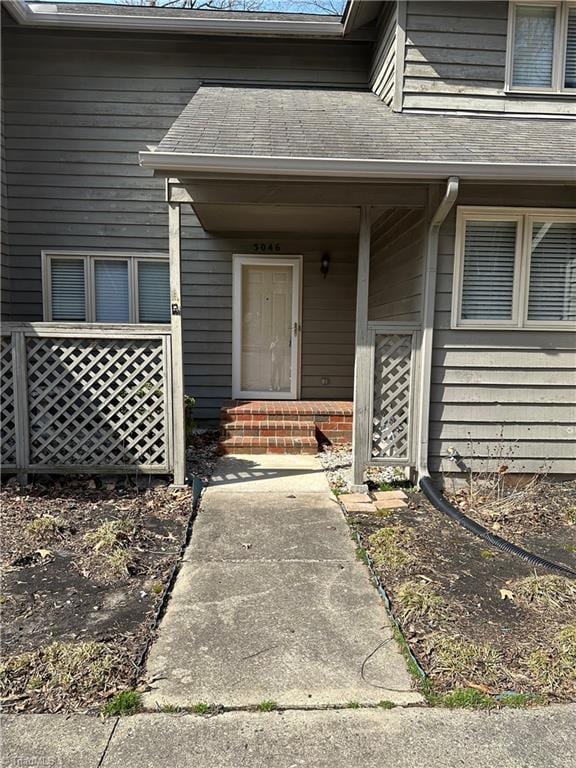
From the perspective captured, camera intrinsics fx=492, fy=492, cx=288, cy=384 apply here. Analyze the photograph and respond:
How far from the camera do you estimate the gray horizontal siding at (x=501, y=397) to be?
456cm

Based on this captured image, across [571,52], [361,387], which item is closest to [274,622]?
[361,387]

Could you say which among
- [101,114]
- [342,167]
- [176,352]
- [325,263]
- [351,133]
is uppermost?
[101,114]

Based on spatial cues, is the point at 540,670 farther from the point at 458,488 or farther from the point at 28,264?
the point at 28,264

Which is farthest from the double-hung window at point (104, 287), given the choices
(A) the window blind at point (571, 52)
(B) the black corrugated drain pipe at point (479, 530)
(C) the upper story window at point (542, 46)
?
(A) the window blind at point (571, 52)

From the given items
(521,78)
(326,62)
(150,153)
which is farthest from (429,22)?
(150,153)

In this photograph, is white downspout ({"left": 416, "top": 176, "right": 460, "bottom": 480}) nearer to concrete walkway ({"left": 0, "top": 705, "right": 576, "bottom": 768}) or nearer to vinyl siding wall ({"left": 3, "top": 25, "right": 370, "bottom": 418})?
A: concrete walkway ({"left": 0, "top": 705, "right": 576, "bottom": 768})

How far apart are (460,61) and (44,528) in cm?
577

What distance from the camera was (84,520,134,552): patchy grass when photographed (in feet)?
10.8

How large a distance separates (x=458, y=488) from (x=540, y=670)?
8.44 feet

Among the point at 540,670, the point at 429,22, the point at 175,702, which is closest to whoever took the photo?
the point at 175,702

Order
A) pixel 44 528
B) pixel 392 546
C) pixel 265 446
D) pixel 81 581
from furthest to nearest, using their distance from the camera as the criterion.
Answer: pixel 265 446, pixel 44 528, pixel 392 546, pixel 81 581

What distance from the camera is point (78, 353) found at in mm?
4438

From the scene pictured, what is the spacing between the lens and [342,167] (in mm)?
3889

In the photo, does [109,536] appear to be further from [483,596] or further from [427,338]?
[427,338]
